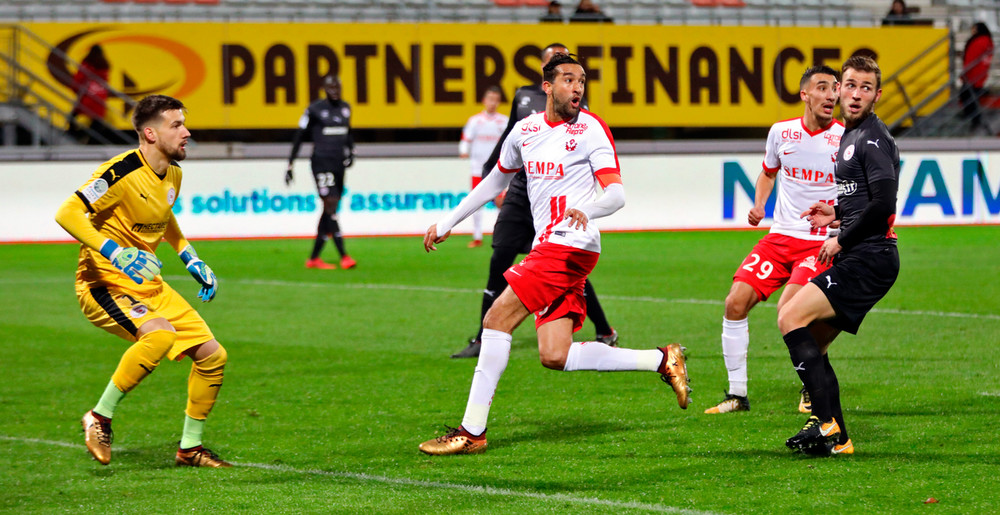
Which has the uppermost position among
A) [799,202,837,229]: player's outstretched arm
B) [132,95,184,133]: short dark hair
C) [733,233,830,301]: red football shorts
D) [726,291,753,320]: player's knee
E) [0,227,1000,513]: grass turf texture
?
[132,95,184,133]: short dark hair

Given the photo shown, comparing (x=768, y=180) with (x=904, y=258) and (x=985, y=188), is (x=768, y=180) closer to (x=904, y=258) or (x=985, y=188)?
(x=904, y=258)

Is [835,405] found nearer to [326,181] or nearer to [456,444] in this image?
[456,444]

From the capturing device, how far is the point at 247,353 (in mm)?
9695

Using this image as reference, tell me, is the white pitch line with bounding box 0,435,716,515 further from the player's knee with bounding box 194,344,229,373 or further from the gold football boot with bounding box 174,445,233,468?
the player's knee with bounding box 194,344,229,373

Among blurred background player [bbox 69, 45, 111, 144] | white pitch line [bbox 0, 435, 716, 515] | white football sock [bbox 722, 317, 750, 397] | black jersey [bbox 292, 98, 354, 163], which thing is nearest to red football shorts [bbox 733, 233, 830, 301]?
white football sock [bbox 722, 317, 750, 397]

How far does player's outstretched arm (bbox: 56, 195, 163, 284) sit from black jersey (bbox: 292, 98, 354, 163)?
1028cm

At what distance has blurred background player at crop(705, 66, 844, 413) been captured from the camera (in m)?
7.06

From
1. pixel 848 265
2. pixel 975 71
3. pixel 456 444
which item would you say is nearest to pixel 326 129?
pixel 456 444

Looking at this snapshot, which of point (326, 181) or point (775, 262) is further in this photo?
point (326, 181)

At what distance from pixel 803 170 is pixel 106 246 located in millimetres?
3899

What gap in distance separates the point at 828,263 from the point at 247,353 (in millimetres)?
5250

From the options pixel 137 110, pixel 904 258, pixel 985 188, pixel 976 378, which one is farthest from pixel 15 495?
pixel 985 188

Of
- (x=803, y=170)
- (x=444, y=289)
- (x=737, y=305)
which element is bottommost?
(x=444, y=289)

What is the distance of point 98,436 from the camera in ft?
19.4
